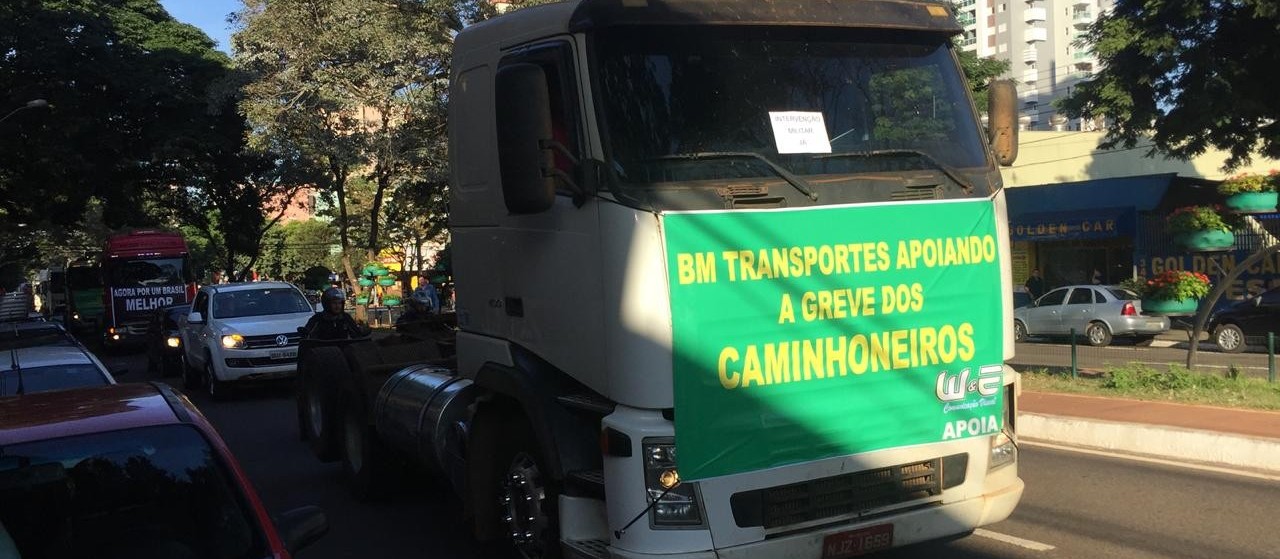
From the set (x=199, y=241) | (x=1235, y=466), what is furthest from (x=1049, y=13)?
(x=1235, y=466)

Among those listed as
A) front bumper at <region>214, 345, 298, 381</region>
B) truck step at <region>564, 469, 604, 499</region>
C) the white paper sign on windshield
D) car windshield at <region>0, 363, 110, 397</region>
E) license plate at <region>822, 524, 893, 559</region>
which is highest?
the white paper sign on windshield

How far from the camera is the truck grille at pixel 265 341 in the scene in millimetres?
16250

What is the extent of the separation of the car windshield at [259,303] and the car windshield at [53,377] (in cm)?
819

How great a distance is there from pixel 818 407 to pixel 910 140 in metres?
1.43

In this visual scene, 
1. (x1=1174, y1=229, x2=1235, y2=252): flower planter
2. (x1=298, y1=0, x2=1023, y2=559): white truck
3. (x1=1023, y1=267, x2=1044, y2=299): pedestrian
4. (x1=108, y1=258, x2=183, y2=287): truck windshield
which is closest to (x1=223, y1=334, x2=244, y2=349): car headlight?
(x1=298, y1=0, x2=1023, y2=559): white truck

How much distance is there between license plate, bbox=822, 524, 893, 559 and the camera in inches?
192

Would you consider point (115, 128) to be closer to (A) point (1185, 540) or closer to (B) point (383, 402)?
(B) point (383, 402)

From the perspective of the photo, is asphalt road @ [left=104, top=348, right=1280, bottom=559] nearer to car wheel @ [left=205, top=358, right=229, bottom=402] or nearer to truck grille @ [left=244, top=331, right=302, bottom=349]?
truck grille @ [left=244, top=331, right=302, bottom=349]

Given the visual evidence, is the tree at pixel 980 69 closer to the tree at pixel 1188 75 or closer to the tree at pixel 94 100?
the tree at pixel 1188 75

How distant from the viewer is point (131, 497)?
405 centimetres

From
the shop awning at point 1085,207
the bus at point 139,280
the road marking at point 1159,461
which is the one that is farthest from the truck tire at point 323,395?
the shop awning at point 1085,207

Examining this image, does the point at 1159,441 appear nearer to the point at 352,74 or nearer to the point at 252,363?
the point at 252,363

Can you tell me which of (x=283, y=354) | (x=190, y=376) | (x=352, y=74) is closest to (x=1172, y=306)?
(x=283, y=354)

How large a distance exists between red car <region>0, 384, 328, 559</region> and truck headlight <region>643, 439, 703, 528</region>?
141 centimetres
